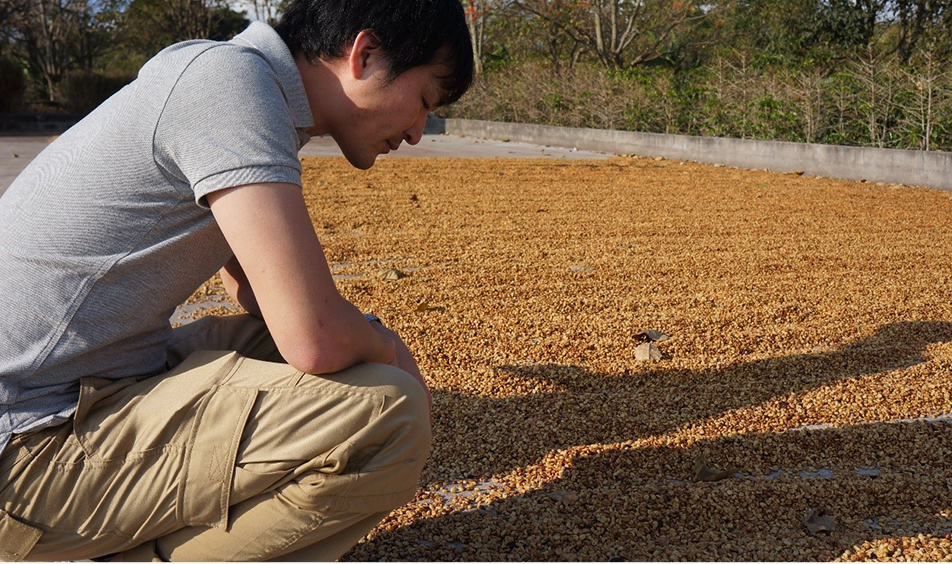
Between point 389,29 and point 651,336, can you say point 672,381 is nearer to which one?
point 651,336

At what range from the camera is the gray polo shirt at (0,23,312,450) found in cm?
143

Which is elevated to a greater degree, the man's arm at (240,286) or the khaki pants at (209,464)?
the man's arm at (240,286)

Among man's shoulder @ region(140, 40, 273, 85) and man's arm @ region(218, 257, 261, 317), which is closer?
man's shoulder @ region(140, 40, 273, 85)

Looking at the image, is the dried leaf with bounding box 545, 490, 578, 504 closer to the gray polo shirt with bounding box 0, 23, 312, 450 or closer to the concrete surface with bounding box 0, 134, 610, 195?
the gray polo shirt with bounding box 0, 23, 312, 450

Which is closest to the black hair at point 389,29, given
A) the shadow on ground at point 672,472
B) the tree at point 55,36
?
the shadow on ground at point 672,472

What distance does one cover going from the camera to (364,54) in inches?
63.1

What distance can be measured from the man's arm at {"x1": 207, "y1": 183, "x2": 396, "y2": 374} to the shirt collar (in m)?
0.19

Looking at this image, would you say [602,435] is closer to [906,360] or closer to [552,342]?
[552,342]

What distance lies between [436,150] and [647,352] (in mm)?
11568

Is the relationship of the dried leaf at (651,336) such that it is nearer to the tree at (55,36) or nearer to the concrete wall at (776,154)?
the concrete wall at (776,154)

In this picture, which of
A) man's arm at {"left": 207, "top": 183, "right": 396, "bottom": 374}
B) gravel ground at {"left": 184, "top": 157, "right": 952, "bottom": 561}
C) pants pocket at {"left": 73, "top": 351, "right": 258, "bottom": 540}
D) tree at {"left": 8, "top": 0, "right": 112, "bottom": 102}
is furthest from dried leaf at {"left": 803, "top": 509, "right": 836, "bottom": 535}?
tree at {"left": 8, "top": 0, "right": 112, "bottom": 102}

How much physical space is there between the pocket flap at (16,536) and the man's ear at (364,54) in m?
0.92

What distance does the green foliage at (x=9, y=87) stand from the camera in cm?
2044

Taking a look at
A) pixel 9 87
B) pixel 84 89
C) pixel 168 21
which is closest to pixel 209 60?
pixel 9 87
